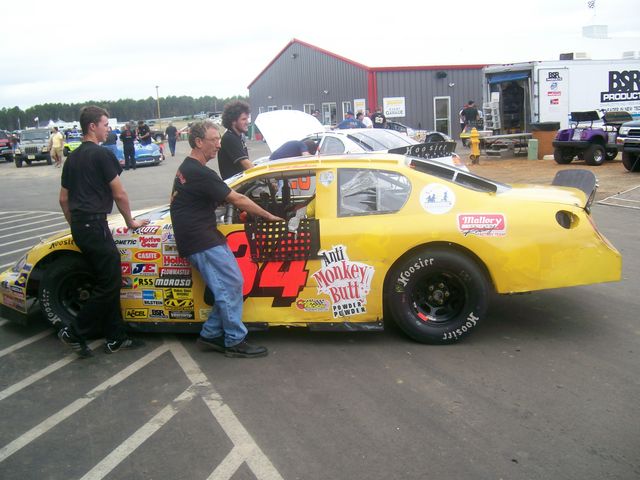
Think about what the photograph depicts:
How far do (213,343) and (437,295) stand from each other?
1.83m

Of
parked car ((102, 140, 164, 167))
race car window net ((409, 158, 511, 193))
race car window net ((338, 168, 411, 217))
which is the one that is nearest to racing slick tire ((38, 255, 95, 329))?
race car window net ((338, 168, 411, 217))

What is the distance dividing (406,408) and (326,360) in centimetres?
98

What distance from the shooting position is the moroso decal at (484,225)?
4699mm

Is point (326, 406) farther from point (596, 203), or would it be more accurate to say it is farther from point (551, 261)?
point (596, 203)

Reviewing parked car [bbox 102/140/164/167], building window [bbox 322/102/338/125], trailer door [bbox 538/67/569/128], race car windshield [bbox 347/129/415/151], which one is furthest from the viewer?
building window [bbox 322/102/338/125]

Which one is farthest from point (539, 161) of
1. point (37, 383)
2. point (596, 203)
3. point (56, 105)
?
point (56, 105)

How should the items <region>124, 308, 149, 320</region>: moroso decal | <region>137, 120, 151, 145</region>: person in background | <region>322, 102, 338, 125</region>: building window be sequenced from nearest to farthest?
1. <region>124, 308, 149, 320</region>: moroso decal
2. <region>137, 120, 151, 145</region>: person in background
3. <region>322, 102, 338, 125</region>: building window

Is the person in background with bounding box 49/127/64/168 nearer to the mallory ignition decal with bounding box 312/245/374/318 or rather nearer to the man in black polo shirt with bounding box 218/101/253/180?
the man in black polo shirt with bounding box 218/101/253/180

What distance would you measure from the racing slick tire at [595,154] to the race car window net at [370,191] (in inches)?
541

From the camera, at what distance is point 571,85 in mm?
20500

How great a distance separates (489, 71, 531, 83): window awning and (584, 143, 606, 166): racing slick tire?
4883 mm

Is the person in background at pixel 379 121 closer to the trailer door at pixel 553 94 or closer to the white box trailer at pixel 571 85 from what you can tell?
the white box trailer at pixel 571 85

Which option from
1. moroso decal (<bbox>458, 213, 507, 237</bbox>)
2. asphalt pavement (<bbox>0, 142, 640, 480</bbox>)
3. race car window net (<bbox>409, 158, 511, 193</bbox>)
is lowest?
asphalt pavement (<bbox>0, 142, 640, 480</bbox>)

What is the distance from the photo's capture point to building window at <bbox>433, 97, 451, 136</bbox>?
31047mm
